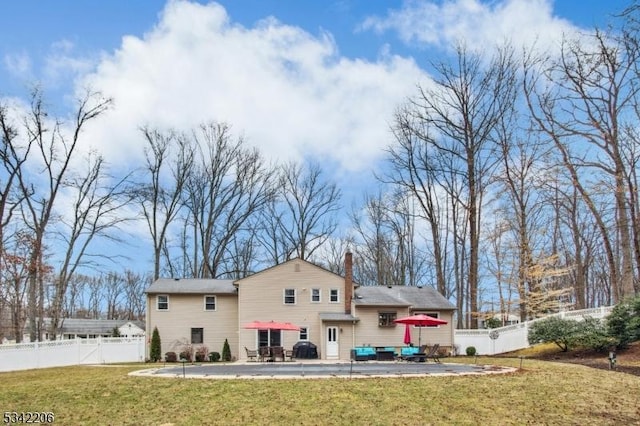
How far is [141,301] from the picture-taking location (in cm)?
8419

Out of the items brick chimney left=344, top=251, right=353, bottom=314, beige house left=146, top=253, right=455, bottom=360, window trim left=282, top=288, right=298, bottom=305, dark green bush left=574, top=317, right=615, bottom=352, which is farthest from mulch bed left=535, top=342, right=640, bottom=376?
window trim left=282, top=288, right=298, bottom=305

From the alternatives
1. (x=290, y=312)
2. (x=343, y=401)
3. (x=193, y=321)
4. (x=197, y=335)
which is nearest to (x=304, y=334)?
(x=290, y=312)

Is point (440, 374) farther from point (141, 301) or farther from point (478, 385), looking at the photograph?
point (141, 301)

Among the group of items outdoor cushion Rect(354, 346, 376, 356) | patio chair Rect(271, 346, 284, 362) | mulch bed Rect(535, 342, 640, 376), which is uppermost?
mulch bed Rect(535, 342, 640, 376)

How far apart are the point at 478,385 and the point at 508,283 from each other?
28.1m

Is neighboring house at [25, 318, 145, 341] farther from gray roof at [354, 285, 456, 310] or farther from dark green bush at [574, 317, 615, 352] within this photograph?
dark green bush at [574, 317, 615, 352]

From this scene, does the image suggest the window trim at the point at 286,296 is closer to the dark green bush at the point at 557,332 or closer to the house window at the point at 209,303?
the house window at the point at 209,303

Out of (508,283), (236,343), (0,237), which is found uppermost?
(0,237)

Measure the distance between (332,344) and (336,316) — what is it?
1.64m

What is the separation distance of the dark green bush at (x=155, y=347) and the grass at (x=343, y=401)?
57.3 feet

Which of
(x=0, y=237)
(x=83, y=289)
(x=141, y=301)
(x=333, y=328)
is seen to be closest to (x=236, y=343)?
(x=333, y=328)

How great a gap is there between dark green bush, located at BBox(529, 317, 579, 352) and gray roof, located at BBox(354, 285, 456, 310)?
24.8 ft

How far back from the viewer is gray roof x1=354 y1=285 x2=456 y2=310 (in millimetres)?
36062

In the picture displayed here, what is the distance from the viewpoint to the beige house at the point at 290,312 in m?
35.7
